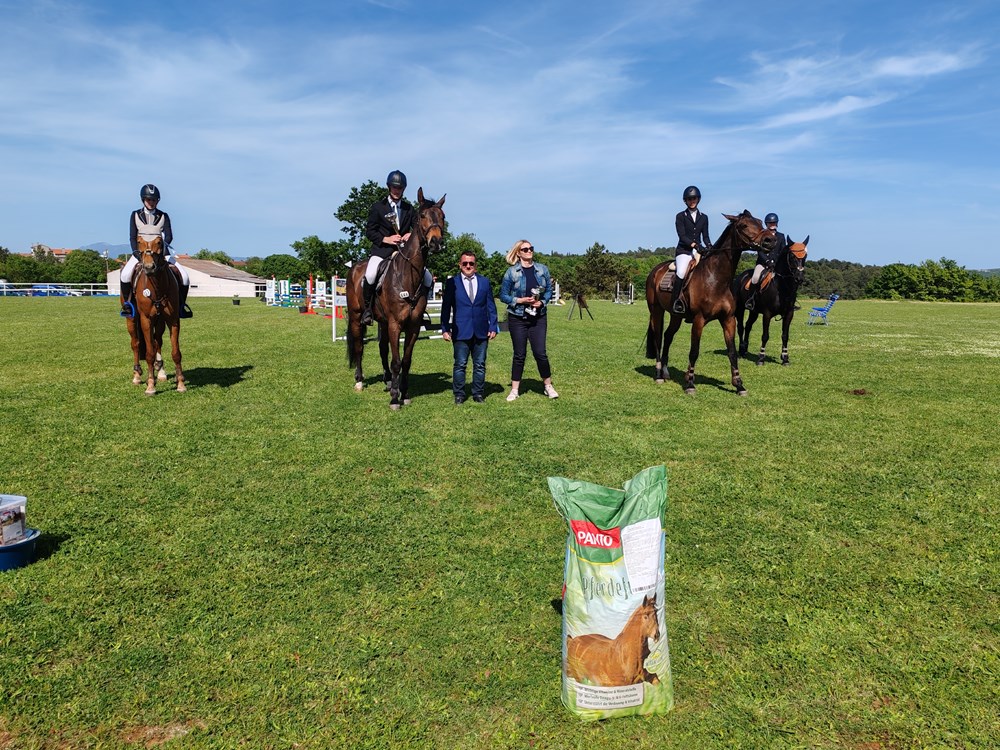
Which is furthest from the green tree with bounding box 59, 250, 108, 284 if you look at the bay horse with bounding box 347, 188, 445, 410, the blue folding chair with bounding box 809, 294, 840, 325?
the bay horse with bounding box 347, 188, 445, 410

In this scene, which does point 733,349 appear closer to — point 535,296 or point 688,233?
point 688,233

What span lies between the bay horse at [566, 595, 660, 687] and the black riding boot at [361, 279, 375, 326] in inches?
304

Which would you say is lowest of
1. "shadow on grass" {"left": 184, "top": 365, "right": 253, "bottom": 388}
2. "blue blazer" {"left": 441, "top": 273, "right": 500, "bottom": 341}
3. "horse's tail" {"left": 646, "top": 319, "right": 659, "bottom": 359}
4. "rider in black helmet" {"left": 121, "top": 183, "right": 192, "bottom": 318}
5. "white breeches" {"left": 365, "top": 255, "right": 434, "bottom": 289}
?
"shadow on grass" {"left": 184, "top": 365, "right": 253, "bottom": 388}

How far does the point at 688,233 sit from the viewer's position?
34.8 feet

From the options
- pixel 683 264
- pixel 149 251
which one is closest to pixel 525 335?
pixel 683 264

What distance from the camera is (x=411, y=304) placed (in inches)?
363

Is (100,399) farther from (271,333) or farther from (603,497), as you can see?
(271,333)

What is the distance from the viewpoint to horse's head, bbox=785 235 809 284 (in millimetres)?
13219

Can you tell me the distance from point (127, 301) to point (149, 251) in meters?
1.34

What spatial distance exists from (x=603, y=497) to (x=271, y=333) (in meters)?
18.2

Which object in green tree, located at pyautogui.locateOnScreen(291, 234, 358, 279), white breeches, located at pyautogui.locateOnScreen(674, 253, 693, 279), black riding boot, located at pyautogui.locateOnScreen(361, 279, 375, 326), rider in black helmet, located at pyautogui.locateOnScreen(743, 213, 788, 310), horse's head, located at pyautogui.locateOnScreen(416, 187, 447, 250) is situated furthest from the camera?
green tree, located at pyautogui.locateOnScreen(291, 234, 358, 279)

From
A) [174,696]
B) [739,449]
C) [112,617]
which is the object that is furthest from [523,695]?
[739,449]

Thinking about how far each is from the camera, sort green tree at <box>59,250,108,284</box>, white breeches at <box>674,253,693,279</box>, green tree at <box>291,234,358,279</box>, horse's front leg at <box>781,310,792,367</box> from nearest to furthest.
Result: white breeches at <box>674,253,693,279</box>
horse's front leg at <box>781,310,792,367</box>
green tree at <box>291,234,358,279</box>
green tree at <box>59,250,108,284</box>

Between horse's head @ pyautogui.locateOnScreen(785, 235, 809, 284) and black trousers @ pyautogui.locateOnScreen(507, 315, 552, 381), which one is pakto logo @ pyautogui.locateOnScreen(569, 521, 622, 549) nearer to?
black trousers @ pyautogui.locateOnScreen(507, 315, 552, 381)
